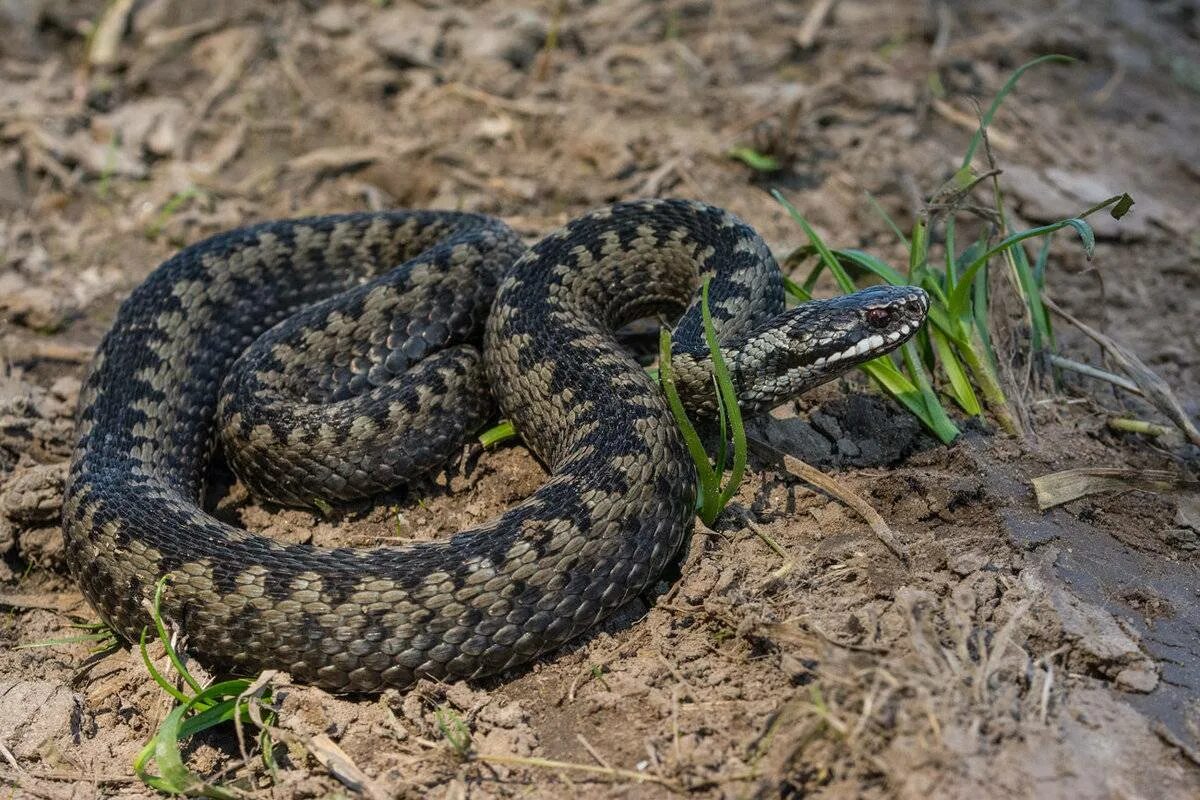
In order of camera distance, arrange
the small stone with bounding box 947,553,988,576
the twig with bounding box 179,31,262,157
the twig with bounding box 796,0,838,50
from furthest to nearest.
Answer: the twig with bounding box 796,0,838,50
the twig with bounding box 179,31,262,157
the small stone with bounding box 947,553,988,576

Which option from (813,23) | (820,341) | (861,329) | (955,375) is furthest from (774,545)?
(813,23)

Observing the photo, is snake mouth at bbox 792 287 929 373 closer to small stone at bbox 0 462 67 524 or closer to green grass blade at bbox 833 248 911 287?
green grass blade at bbox 833 248 911 287

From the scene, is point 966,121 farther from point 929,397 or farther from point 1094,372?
point 929,397

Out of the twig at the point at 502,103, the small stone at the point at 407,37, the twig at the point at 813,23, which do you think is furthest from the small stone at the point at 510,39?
the twig at the point at 813,23

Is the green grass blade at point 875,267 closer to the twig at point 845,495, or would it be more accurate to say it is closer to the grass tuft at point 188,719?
the twig at point 845,495

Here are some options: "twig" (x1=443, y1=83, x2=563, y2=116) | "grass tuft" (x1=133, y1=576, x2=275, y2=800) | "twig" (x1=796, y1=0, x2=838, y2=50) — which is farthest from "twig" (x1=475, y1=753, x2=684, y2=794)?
"twig" (x1=796, y1=0, x2=838, y2=50)
